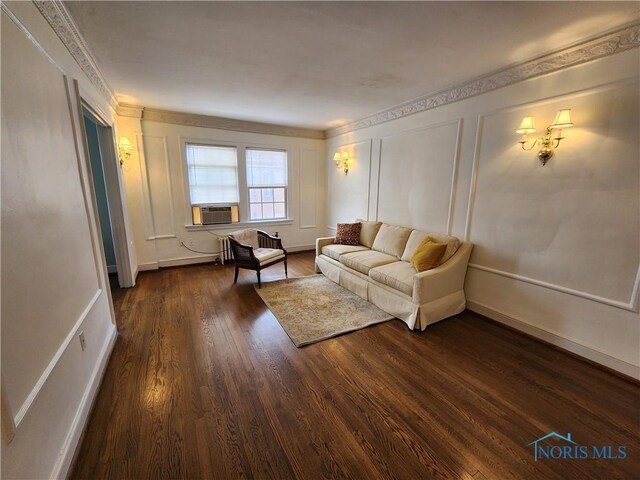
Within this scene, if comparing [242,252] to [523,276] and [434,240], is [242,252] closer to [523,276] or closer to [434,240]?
[434,240]

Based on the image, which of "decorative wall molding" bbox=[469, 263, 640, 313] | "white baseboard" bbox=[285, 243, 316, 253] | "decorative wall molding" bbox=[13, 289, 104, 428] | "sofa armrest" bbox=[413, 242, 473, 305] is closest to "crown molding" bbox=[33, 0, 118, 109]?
"decorative wall molding" bbox=[13, 289, 104, 428]

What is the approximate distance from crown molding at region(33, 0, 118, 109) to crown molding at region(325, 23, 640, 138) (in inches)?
135

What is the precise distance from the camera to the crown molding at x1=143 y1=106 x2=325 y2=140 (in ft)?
13.7

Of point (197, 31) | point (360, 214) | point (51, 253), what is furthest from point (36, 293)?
point (360, 214)

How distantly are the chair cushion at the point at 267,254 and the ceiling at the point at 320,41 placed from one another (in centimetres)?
213

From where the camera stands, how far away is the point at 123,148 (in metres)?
3.83

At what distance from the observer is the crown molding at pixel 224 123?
13.7 ft

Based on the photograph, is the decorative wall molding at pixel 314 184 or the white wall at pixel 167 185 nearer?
the white wall at pixel 167 185

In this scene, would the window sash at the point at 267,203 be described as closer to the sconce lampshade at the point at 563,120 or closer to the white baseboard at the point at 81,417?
the white baseboard at the point at 81,417

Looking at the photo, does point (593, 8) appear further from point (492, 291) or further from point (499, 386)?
point (499, 386)

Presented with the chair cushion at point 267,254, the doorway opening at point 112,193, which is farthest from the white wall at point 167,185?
the chair cushion at point 267,254

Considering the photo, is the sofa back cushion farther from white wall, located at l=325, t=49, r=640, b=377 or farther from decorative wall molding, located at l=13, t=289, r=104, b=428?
decorative wall molding, located at l=13, t=289, r=104, b=428

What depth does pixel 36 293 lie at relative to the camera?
1271 millimetres

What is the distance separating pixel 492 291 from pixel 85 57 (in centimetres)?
450
